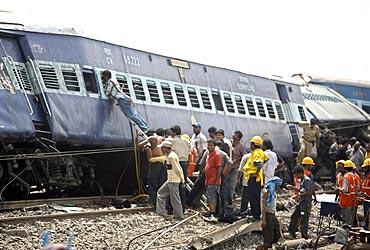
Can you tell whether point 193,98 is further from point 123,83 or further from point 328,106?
point 328,106

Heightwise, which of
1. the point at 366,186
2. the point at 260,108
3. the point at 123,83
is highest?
the point at 123,83

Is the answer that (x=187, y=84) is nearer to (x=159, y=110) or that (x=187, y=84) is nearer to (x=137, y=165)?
(x=159, y=110)

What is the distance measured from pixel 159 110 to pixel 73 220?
5497mm

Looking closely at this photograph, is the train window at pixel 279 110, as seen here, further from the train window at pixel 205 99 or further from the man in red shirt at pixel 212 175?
the man in red shirt at pixel 212 175

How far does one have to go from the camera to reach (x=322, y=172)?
2462 centimetres

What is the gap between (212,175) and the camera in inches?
541

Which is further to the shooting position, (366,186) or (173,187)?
(173,187)

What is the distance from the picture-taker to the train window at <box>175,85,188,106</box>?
17877 mm

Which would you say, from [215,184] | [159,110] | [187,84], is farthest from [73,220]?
[187,84]

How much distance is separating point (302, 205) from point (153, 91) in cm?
520

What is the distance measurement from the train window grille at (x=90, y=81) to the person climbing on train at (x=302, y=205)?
14.5ft

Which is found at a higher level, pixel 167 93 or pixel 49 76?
pixel 49 76

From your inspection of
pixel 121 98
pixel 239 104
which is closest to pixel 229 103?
pixel 239 104

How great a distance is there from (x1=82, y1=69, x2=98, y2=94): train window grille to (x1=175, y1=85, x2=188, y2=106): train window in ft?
10.5
